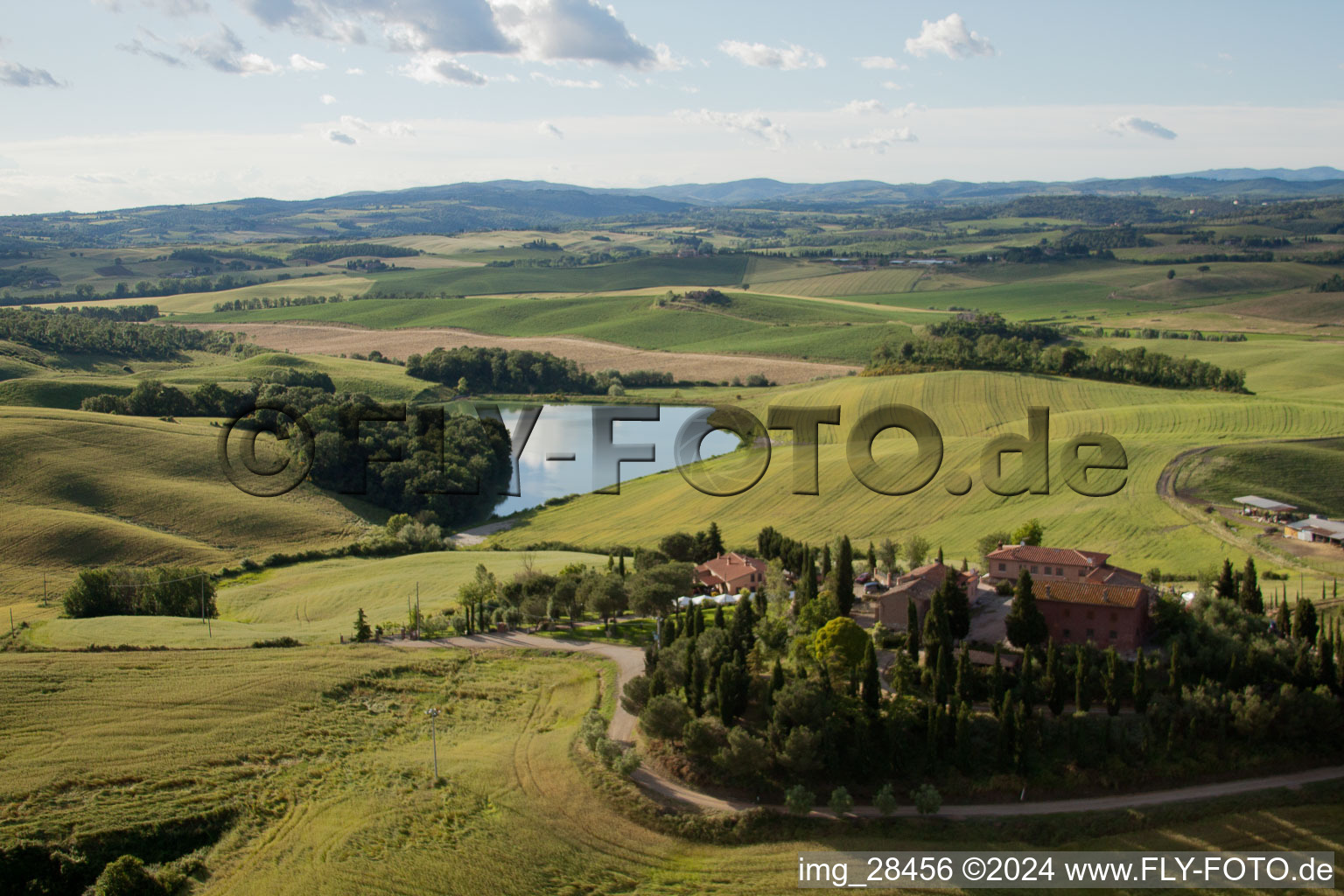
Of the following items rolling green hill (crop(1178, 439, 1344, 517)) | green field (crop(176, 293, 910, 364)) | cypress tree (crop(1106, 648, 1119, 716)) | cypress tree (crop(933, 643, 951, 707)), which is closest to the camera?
cypress tree (crop(1106, 648, 1119, 716))

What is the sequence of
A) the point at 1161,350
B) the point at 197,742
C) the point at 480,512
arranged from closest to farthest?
the point at 197,742 < the point at 480,512 < the point at 1161,350

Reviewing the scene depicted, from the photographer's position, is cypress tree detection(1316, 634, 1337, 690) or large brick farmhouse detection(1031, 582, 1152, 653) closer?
cypress tree detection(1316, 634, 1337, 690)

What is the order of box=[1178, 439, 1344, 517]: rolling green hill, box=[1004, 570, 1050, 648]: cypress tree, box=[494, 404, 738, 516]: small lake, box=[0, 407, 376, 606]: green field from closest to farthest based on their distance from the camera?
box=[1004, 570, 1050, 648]: cypress tree < box=[0, 407, 376, 606]: green field < box=[1178, 439, 1344, 517]: rolling green hill < box=[494, 404, 738, 516]: small lake

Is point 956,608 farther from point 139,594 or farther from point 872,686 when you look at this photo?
point 139,594

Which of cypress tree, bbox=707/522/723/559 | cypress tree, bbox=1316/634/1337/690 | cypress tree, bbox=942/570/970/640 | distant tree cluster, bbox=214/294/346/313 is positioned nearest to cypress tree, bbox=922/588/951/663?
cypress tree, bbox=942/570/970/640

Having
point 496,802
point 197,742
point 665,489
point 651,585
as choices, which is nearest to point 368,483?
point 665,489

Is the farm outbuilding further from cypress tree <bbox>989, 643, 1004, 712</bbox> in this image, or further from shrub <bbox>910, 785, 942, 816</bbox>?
shrub <bbox>910, 785, 942, 816</bbox>

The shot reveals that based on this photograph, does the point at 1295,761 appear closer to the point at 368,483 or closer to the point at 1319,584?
the point at 1319,584

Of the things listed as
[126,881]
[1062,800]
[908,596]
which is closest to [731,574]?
[908,596]
